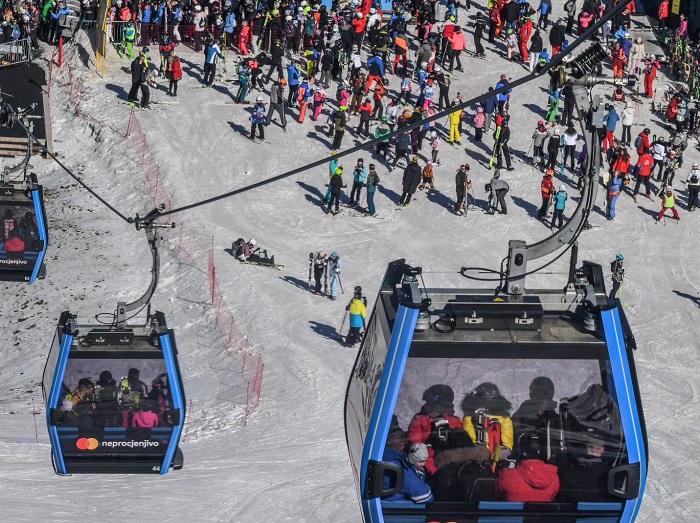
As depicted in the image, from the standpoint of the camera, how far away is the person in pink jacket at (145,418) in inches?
759

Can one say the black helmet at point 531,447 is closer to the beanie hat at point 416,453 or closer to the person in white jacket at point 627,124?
the beanie hat at point 416,453

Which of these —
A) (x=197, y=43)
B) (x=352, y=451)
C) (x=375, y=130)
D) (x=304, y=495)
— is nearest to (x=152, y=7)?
(x=197, y=43)

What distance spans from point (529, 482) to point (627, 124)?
89.4 feet

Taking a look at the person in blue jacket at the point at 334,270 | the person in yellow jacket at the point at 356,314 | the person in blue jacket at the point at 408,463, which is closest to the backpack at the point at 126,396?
the person in blue jacket at the point at 408,463

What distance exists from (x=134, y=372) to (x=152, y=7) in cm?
2586

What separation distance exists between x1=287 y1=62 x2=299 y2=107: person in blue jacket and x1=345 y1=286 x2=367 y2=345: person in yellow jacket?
12.1 m

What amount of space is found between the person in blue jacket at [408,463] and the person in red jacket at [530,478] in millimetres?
651

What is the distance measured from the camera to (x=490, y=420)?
13273mm

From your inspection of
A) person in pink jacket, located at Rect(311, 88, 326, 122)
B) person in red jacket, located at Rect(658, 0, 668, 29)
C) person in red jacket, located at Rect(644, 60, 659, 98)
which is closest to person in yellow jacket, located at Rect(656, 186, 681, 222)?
person in red jacket, located at Rect(644, 60, 659, 98)

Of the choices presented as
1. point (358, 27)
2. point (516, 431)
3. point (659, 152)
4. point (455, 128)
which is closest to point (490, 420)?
point (516, 431)

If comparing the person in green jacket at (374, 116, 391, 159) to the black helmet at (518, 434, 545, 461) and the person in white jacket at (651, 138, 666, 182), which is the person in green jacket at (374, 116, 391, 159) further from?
the black helmet at (518, 434, 545, 461)

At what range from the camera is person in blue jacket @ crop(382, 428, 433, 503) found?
13.2 metres

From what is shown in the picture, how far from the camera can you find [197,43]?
1758 inches

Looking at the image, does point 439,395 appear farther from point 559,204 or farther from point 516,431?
point 559,204
